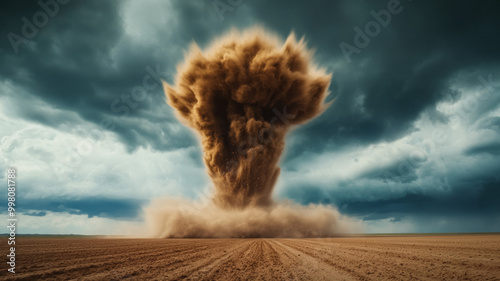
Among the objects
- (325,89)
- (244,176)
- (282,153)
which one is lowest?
(244,176)

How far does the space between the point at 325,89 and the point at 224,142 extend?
17521mm

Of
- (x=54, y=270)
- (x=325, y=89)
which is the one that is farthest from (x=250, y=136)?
(x=54, y=270)

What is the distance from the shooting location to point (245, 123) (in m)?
35.4

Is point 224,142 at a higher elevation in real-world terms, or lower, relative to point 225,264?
higher

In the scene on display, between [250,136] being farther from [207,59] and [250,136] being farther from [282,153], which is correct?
[207,59]

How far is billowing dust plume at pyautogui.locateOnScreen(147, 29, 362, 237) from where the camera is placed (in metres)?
32.7

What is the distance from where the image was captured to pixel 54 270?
31.0 feet

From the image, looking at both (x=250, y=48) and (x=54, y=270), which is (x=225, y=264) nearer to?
(x=54, y=270)

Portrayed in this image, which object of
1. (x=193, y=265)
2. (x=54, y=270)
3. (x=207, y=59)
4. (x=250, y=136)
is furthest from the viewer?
(x=207, y=59)

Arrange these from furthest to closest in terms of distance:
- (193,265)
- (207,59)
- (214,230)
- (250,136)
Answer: (207,59)
(250,136)
(214,230)
(193,265)

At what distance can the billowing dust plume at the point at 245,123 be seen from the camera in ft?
107

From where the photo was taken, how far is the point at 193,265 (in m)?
10.4

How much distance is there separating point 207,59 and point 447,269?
1418 inches

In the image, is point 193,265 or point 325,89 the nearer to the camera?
point 193,265
